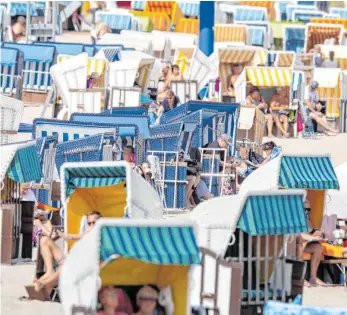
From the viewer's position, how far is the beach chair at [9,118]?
15836 millimetres

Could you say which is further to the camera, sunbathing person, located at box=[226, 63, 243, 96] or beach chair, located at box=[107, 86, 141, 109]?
sunbathing person, located at box=[226, 63, 243, 96]

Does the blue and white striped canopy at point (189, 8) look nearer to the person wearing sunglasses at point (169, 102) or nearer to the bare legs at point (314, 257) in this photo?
the person wearing sunglasses at point (169, 102)

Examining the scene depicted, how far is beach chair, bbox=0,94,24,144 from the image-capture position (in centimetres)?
1584

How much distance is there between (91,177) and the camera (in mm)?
11148

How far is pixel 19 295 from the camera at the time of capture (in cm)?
1109

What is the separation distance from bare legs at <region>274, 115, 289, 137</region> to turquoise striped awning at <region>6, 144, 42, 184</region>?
31.5 feet

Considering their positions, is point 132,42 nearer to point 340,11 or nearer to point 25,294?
point 340,11

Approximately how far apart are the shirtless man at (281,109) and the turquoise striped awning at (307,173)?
9.60 metres

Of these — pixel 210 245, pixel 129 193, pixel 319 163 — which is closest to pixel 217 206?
pixel 210 245

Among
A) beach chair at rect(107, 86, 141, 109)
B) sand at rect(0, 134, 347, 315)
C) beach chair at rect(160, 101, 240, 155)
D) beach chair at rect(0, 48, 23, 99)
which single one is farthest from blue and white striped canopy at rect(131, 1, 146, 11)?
sand at rect(0, 134, 347, 315)

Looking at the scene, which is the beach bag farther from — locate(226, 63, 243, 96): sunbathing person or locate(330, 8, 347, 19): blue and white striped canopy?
locate(330, 8, 347, 19): blue and white striped canopy

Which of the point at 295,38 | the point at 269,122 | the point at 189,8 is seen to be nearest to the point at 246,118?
the point at 269,122

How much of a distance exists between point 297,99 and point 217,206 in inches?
490

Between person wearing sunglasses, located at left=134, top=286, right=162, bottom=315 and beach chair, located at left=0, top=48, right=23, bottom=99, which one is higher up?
beach chair, located at left=0, top=48, right=23, bottom=99
